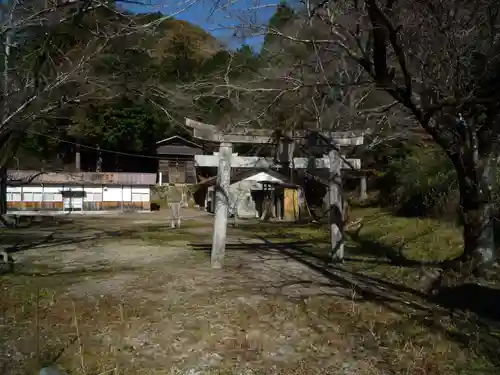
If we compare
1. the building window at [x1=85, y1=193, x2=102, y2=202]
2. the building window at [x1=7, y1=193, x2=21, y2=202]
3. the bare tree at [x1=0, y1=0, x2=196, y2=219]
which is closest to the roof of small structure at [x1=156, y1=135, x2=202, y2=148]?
the building window at [x1=85, y1=193, x2=102, y2=202]

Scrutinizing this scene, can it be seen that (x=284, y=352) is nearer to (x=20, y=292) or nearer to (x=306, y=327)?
(x=306, y=327)

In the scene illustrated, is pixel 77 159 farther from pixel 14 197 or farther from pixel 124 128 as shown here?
pixel 14 197

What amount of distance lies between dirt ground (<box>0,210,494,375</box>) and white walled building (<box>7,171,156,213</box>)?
25.3 m

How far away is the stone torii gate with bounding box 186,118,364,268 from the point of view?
9742 mm

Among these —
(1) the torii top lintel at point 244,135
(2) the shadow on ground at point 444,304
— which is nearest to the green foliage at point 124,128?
(1) the torii top lintel at point 244,135

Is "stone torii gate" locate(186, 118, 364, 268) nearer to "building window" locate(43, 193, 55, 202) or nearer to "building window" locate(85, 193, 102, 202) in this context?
"building window" locate(85, 193, 102, 202)

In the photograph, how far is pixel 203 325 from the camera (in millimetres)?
5965

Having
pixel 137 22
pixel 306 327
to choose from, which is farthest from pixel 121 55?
pixel 306 327

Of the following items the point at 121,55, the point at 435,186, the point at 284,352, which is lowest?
the point at 284,352

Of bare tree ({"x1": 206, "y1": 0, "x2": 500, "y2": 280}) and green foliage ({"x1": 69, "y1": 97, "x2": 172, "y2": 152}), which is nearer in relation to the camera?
bare tree ({"x1": 206, "y1": 0, "x2": 500, "y2": 280})

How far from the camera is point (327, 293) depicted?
302 inches

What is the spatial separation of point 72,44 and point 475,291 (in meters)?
8.50

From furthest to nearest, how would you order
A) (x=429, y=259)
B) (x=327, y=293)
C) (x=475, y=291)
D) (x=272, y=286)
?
(x=429, y=259), (x=272, y=286), (x=327, y=293), (x=475, y=291)

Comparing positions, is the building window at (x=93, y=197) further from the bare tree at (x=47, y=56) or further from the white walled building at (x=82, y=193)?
the bare tree at (x=47, y=56)
